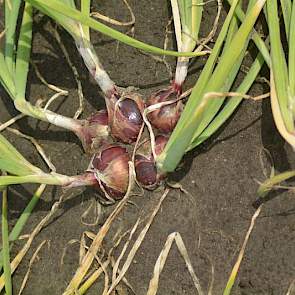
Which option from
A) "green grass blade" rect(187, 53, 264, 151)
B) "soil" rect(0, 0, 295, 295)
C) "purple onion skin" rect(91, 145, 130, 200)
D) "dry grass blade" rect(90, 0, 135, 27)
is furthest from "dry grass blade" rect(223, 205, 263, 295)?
"dry grass blade" rect(90, 0, 135, 27)

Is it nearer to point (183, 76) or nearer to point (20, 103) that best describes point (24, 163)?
point (20, 103)

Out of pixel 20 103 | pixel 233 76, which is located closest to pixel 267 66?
pixel 233 76

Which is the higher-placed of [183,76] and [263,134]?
[183,76]

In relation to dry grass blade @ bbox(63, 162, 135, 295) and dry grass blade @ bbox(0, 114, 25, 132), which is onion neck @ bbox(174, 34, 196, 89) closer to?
dry grass blade @ bbox(63, 162, 135, 295)

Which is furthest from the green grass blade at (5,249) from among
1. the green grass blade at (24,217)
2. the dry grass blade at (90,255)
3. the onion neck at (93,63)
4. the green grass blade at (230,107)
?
the green grass blade at (230,107)

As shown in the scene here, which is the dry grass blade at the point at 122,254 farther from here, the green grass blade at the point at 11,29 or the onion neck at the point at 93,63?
Answer: the green grass blade at the point at 11,29

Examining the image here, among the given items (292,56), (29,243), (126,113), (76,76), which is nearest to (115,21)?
(76,76)

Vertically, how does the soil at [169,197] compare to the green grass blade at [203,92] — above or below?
below
